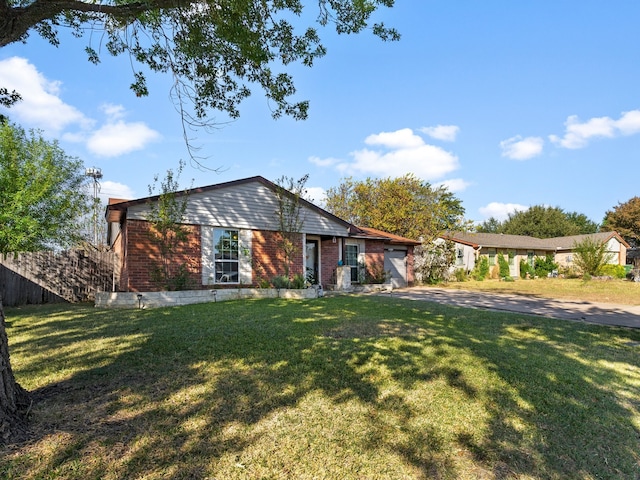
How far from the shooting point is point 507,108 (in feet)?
41.6

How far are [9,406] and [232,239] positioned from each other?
408 inches

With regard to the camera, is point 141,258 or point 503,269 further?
point 503,269

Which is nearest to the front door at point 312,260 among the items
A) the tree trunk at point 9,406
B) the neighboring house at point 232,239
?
the neighboring house at point 232,239

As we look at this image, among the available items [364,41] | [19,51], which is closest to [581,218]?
[364,41]

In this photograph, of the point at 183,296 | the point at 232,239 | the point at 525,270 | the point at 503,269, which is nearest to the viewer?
the point at 183,296

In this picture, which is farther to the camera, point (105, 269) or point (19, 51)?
point (105, 269)

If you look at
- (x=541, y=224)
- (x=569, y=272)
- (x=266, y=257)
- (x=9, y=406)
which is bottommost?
(x=569, y=272)

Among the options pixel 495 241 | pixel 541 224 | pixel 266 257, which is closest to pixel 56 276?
pixel 266 257

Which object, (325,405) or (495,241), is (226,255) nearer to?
(325,405)

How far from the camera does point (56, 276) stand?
1245 cm

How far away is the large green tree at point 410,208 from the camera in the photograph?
2356cm

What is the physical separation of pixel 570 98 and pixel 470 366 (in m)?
11.3

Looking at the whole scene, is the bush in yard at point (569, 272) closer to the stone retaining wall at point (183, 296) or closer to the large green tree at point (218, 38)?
the stone retaining wall at point (183, 296)

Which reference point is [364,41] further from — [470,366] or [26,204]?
[26,204]
